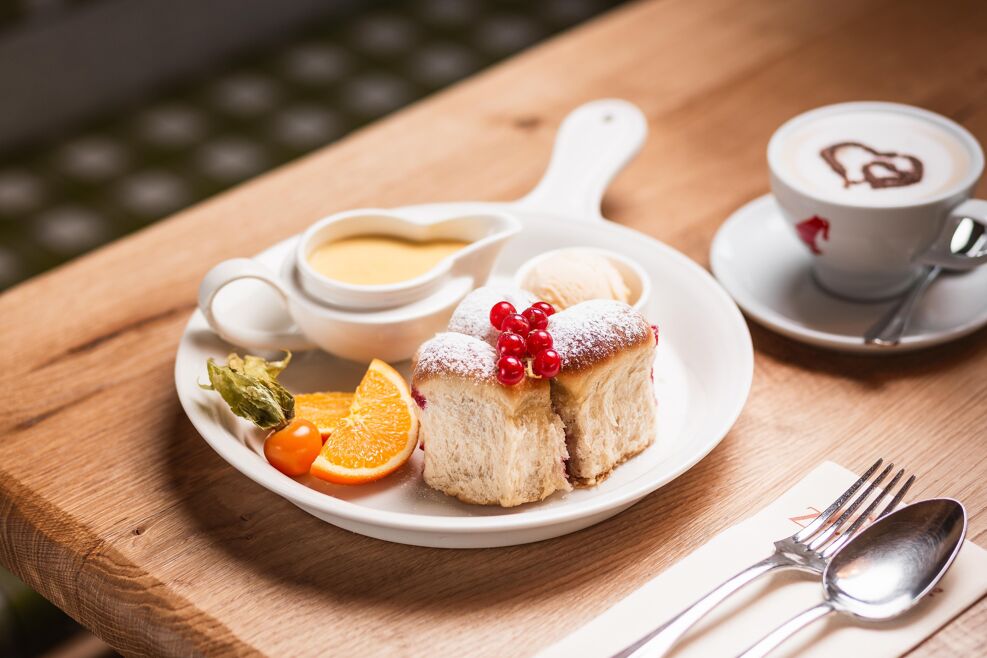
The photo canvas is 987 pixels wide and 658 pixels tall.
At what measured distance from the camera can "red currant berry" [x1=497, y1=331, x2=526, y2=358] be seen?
1189mm

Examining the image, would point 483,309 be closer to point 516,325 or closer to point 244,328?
point 516,325

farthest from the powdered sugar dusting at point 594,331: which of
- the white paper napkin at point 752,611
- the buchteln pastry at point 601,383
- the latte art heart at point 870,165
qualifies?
the latte art heart at point 870,165

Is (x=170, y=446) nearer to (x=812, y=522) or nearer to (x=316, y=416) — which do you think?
(x=316, y=416)

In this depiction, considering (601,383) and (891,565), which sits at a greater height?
(601,383)

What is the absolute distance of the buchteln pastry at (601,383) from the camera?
3.99 ft

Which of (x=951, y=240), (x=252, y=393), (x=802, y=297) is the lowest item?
(x=802, y=297)

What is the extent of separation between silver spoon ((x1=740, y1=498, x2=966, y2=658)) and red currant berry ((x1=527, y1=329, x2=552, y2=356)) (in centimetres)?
39

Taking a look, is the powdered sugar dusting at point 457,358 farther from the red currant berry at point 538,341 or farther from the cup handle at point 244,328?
the cup handle at point 244,328

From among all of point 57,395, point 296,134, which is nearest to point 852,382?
point 57,395

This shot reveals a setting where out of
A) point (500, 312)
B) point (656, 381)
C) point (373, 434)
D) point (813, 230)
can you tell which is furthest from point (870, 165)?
point (373, 434)

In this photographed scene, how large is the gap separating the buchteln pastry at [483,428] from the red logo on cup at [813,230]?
56 cm

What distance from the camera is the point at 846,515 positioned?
120cm

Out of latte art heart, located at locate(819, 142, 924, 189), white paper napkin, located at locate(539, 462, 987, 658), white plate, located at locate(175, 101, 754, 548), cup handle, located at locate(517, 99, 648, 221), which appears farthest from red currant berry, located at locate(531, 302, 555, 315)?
latte art heart, located at locate(819, 142, 924, 189)

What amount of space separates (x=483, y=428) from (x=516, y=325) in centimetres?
13
